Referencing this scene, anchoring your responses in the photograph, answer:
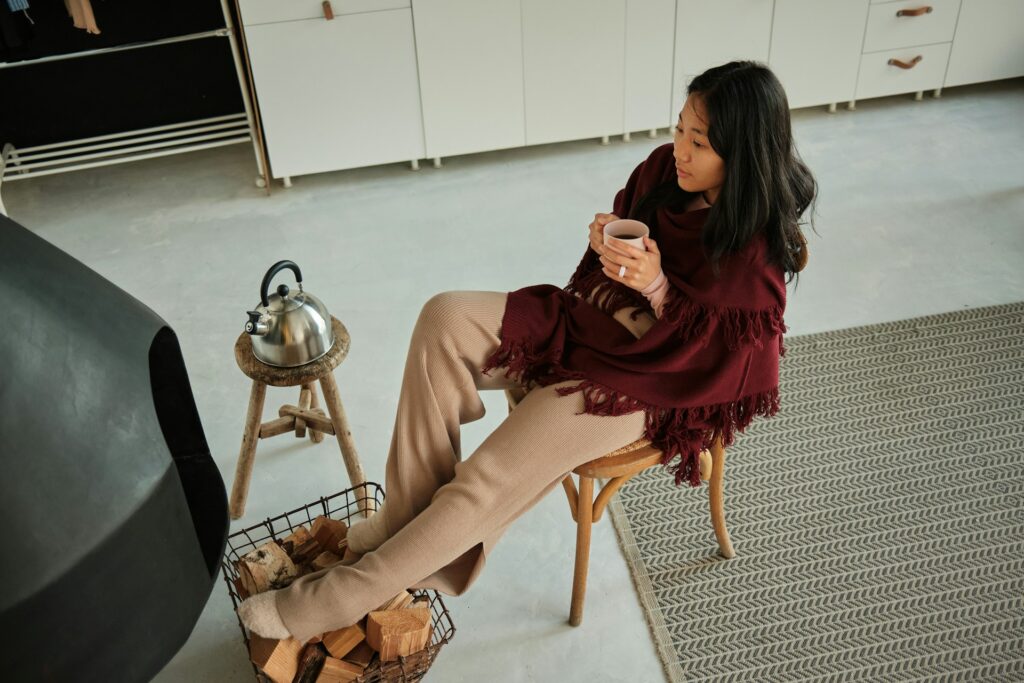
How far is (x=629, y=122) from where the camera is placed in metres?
3.67

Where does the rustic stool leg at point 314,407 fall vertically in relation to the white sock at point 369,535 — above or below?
below

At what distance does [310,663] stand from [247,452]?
585mm

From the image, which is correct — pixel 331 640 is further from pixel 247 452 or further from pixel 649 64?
pixel 649 64

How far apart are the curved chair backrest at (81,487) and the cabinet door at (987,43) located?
11.4 ft

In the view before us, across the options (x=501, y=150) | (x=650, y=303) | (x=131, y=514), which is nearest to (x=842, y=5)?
(x=501, y=150)

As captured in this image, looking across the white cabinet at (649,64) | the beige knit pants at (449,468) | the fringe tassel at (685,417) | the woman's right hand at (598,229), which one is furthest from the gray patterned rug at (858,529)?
the white cabinet at (649,64)

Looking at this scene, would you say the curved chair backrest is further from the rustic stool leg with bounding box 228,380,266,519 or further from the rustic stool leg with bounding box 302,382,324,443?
the rustic stool leg with bounding box 302,382,324,443

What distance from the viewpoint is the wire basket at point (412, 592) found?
1667 mm

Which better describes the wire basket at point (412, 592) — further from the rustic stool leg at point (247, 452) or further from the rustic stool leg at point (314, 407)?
the rustic stool leg at point (314, 407)

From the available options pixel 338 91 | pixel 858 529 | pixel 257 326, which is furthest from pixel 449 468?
pixel 338 91

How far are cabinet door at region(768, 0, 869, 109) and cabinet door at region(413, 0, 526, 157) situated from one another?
1001mm

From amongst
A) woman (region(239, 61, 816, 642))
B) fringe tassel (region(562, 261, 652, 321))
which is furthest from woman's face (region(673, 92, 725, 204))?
fringe tassel (region(562, 261, 652, 321))

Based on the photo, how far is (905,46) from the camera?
149 inches

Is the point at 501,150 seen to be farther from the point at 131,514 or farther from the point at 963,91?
the point at 131,514
